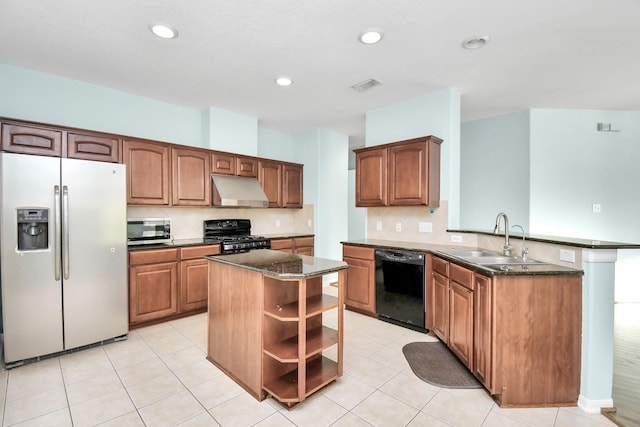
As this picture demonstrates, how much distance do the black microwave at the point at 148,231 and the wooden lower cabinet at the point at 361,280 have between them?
2314mm

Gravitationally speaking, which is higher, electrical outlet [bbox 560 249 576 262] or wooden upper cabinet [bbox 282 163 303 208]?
wooden upper cabinet [bbox 282 163 303 208]

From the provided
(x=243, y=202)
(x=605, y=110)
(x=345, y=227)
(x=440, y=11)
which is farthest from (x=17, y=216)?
(x=605, y=110)

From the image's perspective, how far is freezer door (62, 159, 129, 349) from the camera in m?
2.64

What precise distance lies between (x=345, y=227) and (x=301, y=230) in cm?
92

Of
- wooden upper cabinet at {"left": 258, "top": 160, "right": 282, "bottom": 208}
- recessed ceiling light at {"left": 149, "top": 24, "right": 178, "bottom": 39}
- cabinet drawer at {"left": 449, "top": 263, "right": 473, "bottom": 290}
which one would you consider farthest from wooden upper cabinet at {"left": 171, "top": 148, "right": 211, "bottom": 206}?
cabinet drawer at {"left": 449, "top": 263, "right": 473, "bottom": 290}

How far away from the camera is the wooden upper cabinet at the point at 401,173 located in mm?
3342

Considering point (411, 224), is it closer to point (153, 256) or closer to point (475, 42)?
point (475, 42)

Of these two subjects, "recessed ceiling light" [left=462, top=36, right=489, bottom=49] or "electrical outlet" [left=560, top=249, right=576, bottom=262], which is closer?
"electrical outlet" [left=560, top=249, right=576, bottom=262]

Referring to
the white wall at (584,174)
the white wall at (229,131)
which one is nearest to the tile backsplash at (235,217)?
the white wall at (229,131)

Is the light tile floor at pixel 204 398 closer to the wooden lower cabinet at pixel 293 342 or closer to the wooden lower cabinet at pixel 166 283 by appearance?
the wooden lower cabinet at pixel 293 342

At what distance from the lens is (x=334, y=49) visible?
8.60 feet

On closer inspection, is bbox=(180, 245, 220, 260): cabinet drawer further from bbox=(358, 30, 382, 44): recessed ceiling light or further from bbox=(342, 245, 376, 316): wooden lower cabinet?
bbox=(358, 30, 382, 44): recessed ceiling light

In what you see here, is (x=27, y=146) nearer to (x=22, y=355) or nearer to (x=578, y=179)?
(x=22, y=355)

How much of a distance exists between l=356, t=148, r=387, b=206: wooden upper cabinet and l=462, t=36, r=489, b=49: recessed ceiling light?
1.39 metres
